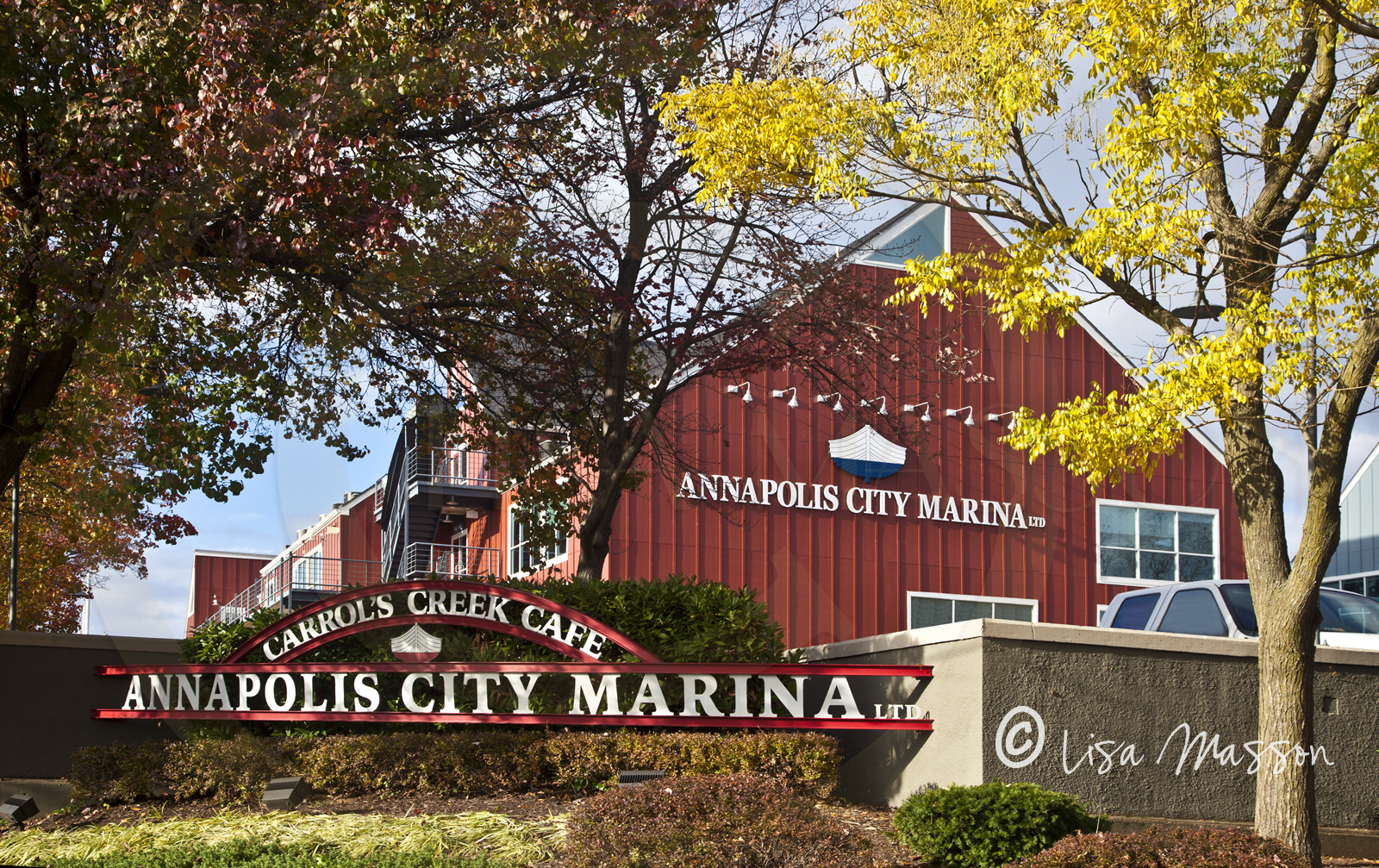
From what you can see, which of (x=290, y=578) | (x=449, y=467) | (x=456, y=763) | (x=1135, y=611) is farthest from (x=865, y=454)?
(x=290, y=578)

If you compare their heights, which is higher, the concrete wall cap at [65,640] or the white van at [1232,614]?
the white van at [1232,614]

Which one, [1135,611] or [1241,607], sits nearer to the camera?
[1241,607]

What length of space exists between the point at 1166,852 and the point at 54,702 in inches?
383

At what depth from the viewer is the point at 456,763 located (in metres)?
10.2

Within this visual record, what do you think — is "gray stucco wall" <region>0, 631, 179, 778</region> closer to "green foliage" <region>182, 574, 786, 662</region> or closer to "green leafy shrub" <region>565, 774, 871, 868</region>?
"green foliage" <region>182, 574, 786, 662</region>

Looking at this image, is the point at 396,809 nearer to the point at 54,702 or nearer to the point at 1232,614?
the point at 54,702

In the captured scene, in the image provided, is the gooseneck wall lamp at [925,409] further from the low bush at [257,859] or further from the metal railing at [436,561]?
the low bush at [257,859]

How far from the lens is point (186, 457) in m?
8.61

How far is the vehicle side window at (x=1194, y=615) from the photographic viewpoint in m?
12.2

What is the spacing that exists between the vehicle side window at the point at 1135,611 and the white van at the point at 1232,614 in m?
0.03

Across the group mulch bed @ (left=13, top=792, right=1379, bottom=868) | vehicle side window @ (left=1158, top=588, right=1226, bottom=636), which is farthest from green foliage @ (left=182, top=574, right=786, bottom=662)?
vehicle side window @ (left=1158, top=588, right=1226, bottom=636)

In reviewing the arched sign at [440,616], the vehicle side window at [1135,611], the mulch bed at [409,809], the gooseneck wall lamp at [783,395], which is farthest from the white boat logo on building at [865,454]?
the mulch bed at [409,809]

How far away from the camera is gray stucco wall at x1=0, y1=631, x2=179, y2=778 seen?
1139 centimetres

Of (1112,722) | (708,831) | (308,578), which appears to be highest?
(308,578)
